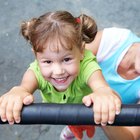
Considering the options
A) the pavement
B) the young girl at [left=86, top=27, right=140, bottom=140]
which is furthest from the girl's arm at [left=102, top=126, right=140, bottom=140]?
→ the pavement

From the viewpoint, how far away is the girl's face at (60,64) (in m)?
0.95

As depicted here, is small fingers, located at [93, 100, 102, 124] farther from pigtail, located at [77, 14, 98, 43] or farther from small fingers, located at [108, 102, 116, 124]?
pigtail, located at [77, 14, 98, 43]

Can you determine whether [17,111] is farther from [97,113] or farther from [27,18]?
[27,18]

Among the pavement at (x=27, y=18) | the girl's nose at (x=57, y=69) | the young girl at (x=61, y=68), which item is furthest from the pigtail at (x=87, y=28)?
the pavement at (x=27, y=18)

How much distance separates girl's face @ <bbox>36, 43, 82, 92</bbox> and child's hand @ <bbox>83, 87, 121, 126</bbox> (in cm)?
14

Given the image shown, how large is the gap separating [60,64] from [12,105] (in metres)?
0.17

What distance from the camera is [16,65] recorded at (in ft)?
5.80

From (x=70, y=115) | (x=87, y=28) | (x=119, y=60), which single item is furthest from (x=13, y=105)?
(x=119, y=60)

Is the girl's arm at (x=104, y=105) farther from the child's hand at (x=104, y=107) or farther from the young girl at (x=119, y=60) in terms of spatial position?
the young girl at (x=119, y=60)

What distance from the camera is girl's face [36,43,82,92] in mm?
952

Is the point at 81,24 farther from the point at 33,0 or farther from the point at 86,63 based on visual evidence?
the point at 33,0

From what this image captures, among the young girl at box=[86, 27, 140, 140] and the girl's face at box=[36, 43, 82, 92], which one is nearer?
the girl's face at box=[36, 43, 82, 92]

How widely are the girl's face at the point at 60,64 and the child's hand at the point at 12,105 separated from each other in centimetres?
11

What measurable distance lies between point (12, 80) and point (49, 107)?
3.08 ft
